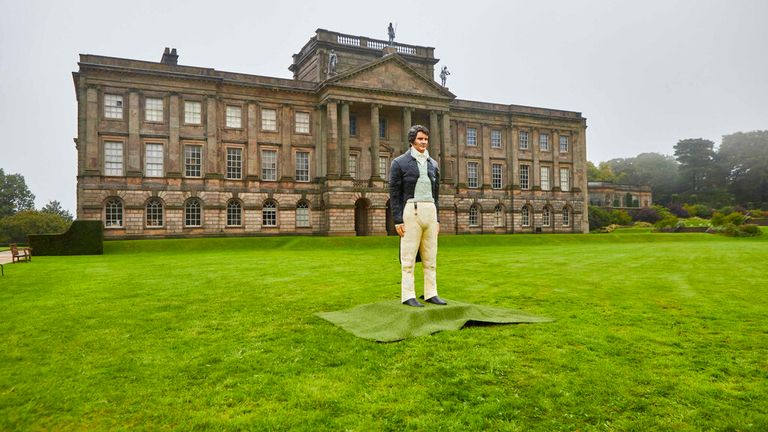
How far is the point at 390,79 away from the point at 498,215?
57.2 ft

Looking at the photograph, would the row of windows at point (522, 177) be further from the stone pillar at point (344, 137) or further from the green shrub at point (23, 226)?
the green shrub at point (23, 226)

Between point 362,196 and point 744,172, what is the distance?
75.6m

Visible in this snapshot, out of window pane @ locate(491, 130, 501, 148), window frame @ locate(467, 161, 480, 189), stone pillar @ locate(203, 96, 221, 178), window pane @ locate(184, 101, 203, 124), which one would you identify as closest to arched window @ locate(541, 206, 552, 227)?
window frame @ locate(467, 161, 480, 189)

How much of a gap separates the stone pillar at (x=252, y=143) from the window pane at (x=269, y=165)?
23.2 inches

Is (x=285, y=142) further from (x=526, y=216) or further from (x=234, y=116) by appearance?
(x=526, y=216)

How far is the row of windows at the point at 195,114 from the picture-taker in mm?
35438

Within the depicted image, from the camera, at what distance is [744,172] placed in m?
83.8

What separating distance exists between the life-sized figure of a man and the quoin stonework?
1184 inches

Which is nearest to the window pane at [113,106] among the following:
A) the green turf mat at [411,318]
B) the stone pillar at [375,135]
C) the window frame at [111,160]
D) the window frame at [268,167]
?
the window frame at [111,160]

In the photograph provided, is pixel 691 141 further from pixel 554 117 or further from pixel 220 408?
pixel 220 408

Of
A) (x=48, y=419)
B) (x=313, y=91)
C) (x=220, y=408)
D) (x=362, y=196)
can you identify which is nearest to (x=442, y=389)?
(x=220, y=408)

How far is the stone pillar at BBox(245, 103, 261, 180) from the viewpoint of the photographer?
3900 cm

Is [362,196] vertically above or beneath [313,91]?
beneath

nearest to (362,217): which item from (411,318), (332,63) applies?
(332,63)
